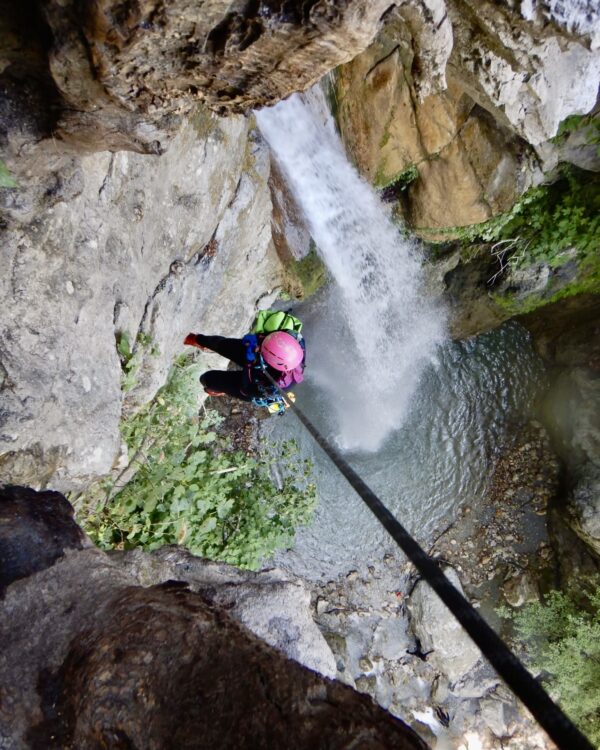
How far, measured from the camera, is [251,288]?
603cm

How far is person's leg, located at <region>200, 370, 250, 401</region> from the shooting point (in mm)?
5195

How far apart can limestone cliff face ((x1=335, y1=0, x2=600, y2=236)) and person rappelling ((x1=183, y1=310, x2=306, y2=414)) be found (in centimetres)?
222

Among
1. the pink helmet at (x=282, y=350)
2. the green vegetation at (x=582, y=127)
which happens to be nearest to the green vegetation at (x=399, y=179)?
the green vegetation at (x=582, y=127)

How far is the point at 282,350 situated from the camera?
4332 millimetres

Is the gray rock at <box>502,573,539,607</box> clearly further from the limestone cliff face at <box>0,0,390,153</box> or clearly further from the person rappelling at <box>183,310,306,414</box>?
the limestone cliff face at <box>0,0,390,153</box>

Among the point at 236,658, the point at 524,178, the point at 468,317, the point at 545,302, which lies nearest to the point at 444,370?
the point at 468,317

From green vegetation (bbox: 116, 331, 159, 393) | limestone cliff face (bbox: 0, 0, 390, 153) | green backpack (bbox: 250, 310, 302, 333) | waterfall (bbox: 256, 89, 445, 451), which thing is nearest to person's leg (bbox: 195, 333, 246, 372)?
green backpack (bbox: 250, 310, 302, 333)

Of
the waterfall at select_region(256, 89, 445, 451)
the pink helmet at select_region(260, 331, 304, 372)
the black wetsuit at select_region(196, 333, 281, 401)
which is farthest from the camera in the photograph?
the waterfall at select_region(256, 89, 445, 451)

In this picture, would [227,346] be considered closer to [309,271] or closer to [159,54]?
[309,271]

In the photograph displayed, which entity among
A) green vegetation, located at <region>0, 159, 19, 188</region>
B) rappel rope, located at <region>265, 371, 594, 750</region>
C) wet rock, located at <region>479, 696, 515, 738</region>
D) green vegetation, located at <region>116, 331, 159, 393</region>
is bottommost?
wet rock, located at <region>479, 696, 515, 738</region>

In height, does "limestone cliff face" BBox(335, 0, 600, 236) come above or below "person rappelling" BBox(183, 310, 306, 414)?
above

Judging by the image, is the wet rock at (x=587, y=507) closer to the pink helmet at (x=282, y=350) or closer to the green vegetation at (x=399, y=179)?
the green vegetation at (x=399, y=179)

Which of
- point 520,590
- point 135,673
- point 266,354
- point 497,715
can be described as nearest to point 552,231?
point 266,354

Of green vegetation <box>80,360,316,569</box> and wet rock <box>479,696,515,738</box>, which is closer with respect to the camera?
green vegetation <box>80,360,316,569</box>
